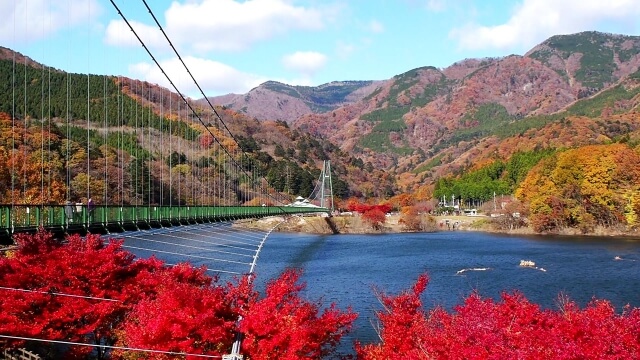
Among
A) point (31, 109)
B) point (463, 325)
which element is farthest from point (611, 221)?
point (31, 109)

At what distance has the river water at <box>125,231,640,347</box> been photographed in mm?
22797

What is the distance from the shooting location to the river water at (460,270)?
898 inches

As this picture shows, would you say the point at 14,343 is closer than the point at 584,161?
Yes

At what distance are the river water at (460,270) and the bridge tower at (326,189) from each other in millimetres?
35120

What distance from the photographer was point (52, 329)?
12672mm

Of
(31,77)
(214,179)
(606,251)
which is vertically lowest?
(606,251)

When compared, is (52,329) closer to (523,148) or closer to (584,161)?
(584,161)

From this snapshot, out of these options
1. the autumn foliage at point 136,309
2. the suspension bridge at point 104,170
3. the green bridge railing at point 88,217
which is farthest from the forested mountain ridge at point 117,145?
the autumn foliage at point 136,309

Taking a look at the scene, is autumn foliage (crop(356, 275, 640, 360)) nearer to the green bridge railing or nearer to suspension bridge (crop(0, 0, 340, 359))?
suspension bridge (crop(0, 0, 340, 359))

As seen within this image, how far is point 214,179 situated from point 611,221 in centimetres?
3779

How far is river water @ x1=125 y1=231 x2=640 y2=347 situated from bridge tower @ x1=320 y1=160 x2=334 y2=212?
35.1 m

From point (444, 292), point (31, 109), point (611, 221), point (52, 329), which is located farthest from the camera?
point (31, 109)

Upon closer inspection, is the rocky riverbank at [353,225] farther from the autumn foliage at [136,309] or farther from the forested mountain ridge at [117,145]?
the autumn foliage at [136,309]

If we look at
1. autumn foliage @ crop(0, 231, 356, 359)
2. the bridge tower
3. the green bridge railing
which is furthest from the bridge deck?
the bridge tower
